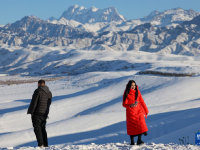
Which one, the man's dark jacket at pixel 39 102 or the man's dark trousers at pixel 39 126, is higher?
Answer: the man's dark jacket at pixel 39 102

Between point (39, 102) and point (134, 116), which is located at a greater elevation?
point (39, 102)

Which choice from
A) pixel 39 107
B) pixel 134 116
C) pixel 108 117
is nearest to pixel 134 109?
pixel 134 116

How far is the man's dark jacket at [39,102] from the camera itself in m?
6.70

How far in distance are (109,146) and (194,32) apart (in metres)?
190

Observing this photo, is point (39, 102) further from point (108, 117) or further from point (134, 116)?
point (108, 117)

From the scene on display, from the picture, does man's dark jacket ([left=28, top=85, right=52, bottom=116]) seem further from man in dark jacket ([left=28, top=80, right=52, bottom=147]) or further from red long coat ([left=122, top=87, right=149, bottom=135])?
red long coat ([left=122, top=87, right=149, bottom=135])

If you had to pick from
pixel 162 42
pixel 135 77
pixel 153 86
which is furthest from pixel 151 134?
pixel 162 42

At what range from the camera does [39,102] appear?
6.78 m

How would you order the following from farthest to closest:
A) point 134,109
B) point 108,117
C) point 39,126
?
point 108,117 → point 39,126 → point 134,109

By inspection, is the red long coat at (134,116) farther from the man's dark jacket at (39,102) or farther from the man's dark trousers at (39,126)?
the man's dark trousers at (39,126)

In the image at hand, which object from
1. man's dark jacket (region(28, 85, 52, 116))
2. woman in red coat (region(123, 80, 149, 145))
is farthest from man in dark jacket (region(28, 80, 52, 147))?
woman in red coat (region(123, 80, 149, 145))

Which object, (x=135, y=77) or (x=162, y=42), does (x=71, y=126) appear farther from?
(x=162, y=42)

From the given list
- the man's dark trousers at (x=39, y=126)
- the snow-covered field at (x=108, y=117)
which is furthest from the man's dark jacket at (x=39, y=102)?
the snow-covered field at (x=108, y=117)

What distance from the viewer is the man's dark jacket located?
6.70 m
